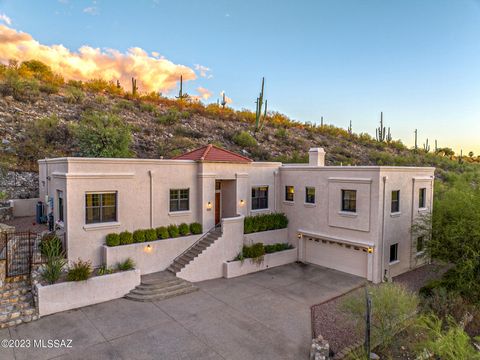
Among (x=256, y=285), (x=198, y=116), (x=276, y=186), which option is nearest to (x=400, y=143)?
(x=198, y=116)

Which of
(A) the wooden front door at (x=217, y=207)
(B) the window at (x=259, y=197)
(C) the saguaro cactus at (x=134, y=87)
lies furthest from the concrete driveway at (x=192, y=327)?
(C) the saguaro cactus at (x=134, y=87)

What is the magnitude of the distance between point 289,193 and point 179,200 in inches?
299

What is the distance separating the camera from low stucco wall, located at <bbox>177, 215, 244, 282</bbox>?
574 inches

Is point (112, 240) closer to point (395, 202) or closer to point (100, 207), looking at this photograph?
point (100, 207)

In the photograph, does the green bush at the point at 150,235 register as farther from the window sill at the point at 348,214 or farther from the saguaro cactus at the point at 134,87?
the saguaro cactus at the point at 134,87

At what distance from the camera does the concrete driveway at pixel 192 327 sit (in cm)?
880

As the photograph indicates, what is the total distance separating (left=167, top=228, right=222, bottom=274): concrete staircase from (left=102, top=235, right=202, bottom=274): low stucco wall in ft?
0.81

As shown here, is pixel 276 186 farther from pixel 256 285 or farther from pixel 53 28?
pixel 53 28

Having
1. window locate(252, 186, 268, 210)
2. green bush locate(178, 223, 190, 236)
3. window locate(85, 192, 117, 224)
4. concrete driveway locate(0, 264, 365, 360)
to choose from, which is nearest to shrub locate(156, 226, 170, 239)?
green bush locate(178, 223, 190, 236)

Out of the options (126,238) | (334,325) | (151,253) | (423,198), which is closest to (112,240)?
(126,238)

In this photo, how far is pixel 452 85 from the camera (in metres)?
22.4

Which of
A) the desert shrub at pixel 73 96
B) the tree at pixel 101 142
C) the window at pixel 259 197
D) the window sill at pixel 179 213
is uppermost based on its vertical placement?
the desert shrub at pixel 73 96

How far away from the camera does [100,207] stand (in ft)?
44.7

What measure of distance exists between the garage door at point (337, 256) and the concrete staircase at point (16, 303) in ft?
46.7
